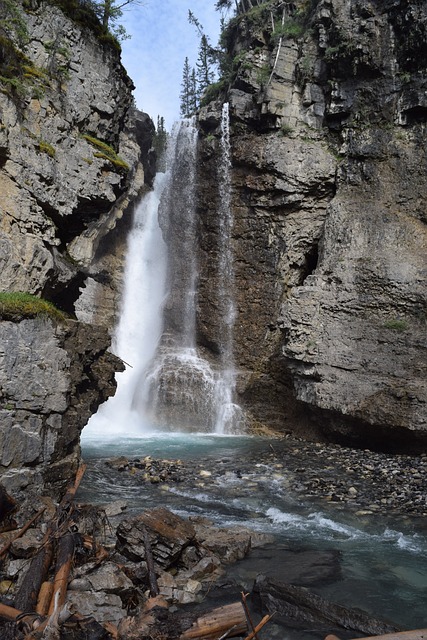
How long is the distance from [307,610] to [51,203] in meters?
10.3

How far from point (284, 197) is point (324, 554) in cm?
1868

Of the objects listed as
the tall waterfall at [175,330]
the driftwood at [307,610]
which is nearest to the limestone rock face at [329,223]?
the tall waterfall at [175,330]

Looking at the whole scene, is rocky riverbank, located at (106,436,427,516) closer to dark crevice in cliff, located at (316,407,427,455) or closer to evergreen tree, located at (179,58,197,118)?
dark crevice in cliff, located at (316,407,427,455)

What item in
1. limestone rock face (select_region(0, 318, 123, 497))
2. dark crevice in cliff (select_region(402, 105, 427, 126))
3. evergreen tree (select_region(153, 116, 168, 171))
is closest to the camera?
limestone rock face (select_region(0, 318, 123, 497))

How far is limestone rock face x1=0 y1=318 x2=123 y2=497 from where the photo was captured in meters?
8.34

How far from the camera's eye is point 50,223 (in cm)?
1172

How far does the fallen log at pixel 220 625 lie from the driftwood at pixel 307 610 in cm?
143

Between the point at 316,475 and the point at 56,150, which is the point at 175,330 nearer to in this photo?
the point at 316,475

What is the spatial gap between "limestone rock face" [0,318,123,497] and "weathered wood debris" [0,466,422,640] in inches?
34.9

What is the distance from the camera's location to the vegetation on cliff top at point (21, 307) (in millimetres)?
8773

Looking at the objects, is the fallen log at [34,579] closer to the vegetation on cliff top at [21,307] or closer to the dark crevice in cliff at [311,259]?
the vegetation on cliff top at [21,307]

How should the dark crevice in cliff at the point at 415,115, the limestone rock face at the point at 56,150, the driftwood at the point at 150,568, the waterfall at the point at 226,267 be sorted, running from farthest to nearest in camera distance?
the waterfall at the point at 226,267
the dark crevice in cliff at the point at 415,115
the limestone rock face at the point at 56,150
the driftwood at the point at 150,568

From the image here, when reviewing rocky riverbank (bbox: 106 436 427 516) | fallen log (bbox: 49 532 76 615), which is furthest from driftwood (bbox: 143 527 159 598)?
rocky riverbank (bbox: 106 436 427 516)

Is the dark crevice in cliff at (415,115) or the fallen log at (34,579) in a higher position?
the dark crevice in cliff at (415,115)
